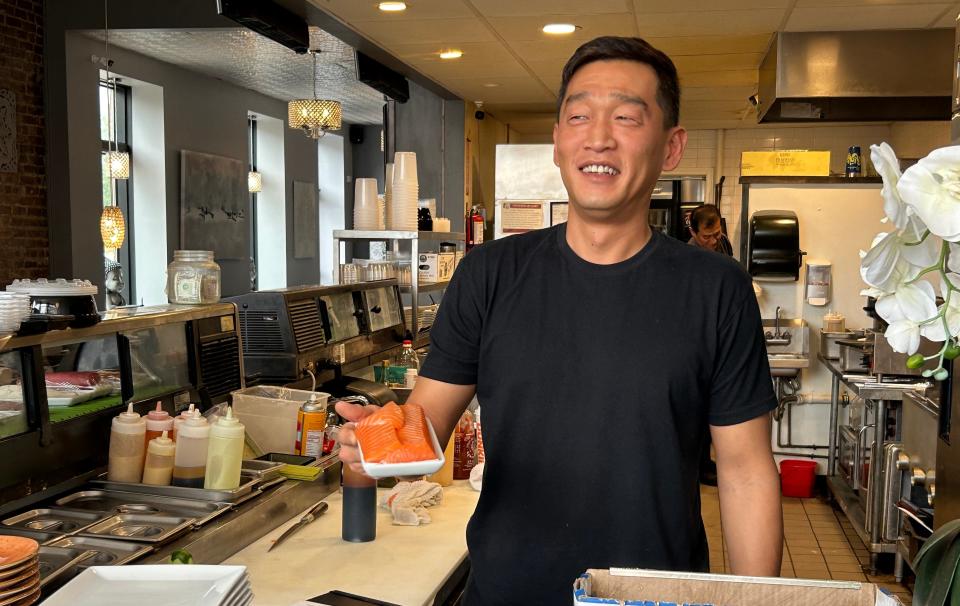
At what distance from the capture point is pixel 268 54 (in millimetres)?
9539

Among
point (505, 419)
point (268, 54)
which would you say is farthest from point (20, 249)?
point (505, 419)

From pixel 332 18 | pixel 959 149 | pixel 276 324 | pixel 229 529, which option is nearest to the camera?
pixel 959 149

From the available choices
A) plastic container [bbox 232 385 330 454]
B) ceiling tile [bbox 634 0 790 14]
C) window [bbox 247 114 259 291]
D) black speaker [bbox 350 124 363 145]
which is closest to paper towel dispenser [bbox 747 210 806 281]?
ceiling tile [bbox 634 0 790 14]

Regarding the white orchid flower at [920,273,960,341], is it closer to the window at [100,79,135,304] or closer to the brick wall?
the brick wall

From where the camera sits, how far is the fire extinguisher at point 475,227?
7875 millimetres

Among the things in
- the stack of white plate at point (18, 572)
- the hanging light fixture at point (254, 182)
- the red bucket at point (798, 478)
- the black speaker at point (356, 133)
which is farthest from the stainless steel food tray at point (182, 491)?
the black speaker at point (356, 133)

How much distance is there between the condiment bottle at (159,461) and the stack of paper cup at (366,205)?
3.01 meters

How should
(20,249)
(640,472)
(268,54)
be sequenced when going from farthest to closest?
(268,54) < (20,249) < (640,472)

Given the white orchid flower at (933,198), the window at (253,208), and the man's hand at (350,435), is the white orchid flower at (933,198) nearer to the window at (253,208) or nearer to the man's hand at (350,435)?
the man's hand at (350,435)

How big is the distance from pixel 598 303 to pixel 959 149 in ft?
3.35

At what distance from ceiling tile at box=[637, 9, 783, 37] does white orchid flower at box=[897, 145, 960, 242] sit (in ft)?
14.3

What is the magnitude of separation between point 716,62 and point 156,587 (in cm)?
555

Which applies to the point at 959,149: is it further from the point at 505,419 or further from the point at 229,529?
the point at 229,529

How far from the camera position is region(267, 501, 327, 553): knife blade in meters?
2.59
